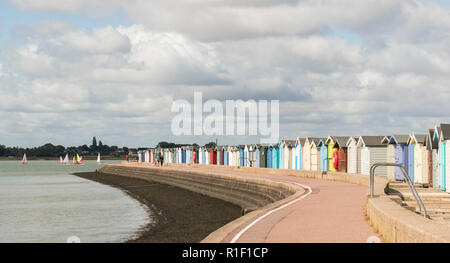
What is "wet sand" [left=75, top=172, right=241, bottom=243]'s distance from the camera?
31188mm

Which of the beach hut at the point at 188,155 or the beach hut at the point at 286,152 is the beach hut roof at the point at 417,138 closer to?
the beach hut at the point at 286,152

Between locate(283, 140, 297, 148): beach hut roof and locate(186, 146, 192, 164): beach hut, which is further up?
locate(283, 140, 297, 148): beach hut roof

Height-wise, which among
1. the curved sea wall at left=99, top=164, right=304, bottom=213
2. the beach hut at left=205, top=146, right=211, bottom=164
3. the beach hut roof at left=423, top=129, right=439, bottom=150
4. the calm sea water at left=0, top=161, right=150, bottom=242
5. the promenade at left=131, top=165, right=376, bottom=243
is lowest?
the calm sea water at left=0, top=161, right=150, bottom=242

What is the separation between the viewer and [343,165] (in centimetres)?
5247

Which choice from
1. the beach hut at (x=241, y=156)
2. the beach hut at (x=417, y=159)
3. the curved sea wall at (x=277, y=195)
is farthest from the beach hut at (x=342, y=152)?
the beach hut at (x=241, y=156)

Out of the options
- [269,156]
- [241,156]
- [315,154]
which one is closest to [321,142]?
[315,154]

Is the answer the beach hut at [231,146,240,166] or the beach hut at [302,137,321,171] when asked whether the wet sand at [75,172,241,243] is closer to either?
the beach hut at [302,137,321,171]

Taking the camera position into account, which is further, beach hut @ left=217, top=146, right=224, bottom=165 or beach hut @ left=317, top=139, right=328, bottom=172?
beach hut @ left=217, top=146, right=224, bottom=165

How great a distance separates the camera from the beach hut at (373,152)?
4641cm

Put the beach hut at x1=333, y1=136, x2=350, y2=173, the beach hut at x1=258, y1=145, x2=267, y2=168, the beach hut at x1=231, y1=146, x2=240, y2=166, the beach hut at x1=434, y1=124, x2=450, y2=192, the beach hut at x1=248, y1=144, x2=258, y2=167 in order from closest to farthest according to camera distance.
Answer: the beach hut at x1=434, y1=124, x2=450, y2=192, the beach hut at x1=333, y1=136, x2=350, y2=173, the beach hut at x1=258, y1=145, x2=267, y2=168, the beach hut at x1=248, y1=144, x2=258, y2=167, the beach hut at x1=231, y1=146, x2=240, y2=166

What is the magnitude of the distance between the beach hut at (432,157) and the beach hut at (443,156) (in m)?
1.10

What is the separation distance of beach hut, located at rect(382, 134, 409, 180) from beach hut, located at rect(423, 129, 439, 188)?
3813 millimetres

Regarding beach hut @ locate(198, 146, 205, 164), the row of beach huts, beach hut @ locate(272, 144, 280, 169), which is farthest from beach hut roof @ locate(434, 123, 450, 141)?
beach hut @ locate(198, 146, 205, 164)
